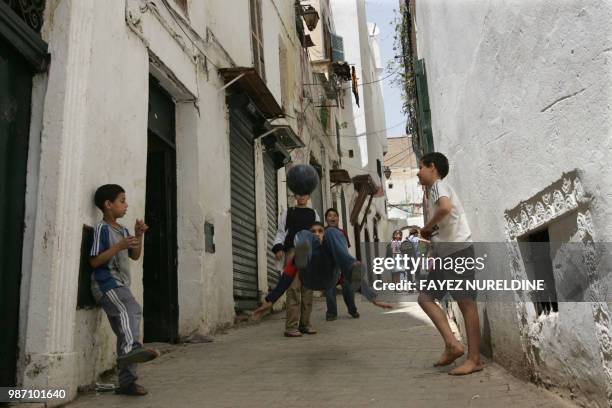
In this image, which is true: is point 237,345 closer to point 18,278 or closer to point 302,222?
point 302,222

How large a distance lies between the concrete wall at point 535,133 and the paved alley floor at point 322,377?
333mm

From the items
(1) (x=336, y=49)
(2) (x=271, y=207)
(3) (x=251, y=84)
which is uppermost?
(1) (x=336, y=49)

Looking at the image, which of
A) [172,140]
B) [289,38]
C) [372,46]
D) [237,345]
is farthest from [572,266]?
[372,46]

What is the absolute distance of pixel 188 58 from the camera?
7.17 meters

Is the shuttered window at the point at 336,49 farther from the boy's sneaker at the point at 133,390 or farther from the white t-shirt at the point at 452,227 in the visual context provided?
the boy's sneaker at the point at 133,390

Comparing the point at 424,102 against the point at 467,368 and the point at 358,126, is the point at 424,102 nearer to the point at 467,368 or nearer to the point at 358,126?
the point at 467,368

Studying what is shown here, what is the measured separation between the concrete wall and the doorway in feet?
11.1

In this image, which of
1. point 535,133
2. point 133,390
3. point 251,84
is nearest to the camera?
point 535,133

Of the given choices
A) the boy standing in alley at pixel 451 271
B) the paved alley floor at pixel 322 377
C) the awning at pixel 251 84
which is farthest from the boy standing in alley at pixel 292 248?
the awning at pixel 251 84

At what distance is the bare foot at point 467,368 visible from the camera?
419 centimetres

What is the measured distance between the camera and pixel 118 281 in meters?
4.23

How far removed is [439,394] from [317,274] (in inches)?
71.5

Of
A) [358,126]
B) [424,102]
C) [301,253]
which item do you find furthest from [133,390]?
[358,126]

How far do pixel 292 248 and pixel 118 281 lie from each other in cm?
207
